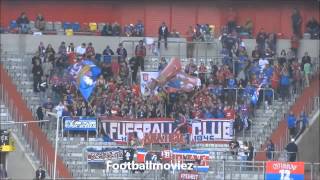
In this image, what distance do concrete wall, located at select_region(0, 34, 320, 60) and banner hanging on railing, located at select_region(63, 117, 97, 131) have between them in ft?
22.0

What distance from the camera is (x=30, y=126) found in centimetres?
3516

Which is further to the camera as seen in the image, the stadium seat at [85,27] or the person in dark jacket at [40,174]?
the stadium seat at [85,27]

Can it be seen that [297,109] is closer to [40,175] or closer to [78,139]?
[78,139]

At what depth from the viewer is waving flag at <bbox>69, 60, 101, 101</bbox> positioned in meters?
36.9

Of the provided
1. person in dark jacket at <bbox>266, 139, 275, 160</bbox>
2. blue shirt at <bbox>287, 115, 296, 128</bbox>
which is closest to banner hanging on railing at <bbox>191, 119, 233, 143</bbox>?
person in dark jacket at <bbox>266, 139, 275, 160</bbox>

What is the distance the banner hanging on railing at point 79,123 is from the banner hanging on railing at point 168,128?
40cm

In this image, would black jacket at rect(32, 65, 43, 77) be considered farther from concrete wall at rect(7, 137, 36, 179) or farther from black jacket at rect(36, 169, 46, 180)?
black jacket at rect(36, 169, 46, 180)

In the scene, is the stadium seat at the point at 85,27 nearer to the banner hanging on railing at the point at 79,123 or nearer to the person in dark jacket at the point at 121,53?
the person in dark jacket at the point at 121,53

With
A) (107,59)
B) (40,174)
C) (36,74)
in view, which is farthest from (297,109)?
(40,174)

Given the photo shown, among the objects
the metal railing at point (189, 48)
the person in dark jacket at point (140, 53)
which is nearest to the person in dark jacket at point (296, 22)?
the metal railing at point (189, 48)

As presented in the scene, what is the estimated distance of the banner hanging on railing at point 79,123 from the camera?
3497 centimetres

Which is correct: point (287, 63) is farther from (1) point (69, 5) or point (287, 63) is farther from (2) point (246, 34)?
(1) point (69, 5)

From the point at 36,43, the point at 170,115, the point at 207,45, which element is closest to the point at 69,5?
the point at 36,43

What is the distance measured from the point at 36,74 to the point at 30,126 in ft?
9.78
